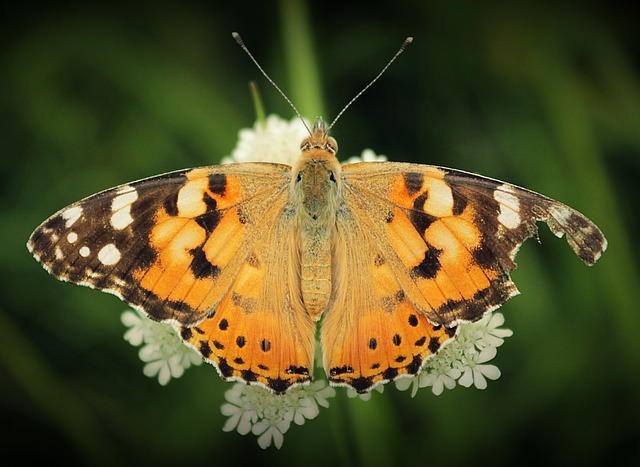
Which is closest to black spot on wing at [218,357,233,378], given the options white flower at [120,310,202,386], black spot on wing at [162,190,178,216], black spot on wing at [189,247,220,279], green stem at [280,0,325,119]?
black spot on wing at [189,247,220,279]

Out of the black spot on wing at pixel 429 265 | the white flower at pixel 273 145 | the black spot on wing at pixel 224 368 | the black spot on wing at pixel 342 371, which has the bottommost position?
the black spot on wing at pixel 342 371

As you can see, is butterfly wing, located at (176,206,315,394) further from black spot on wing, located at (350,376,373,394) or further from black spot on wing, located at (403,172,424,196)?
black spot on wing, located at (403,172,424,196)

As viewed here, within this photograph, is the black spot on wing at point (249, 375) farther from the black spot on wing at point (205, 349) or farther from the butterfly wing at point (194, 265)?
the black spot on wing at point (205, 349)

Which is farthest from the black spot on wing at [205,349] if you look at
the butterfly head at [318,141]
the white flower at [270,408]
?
the butterfly head at [318,141]

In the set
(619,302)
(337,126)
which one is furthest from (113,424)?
(619,302)

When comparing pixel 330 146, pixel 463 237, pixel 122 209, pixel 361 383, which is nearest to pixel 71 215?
pixel 122 209

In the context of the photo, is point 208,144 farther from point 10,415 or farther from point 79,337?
point 10,415
